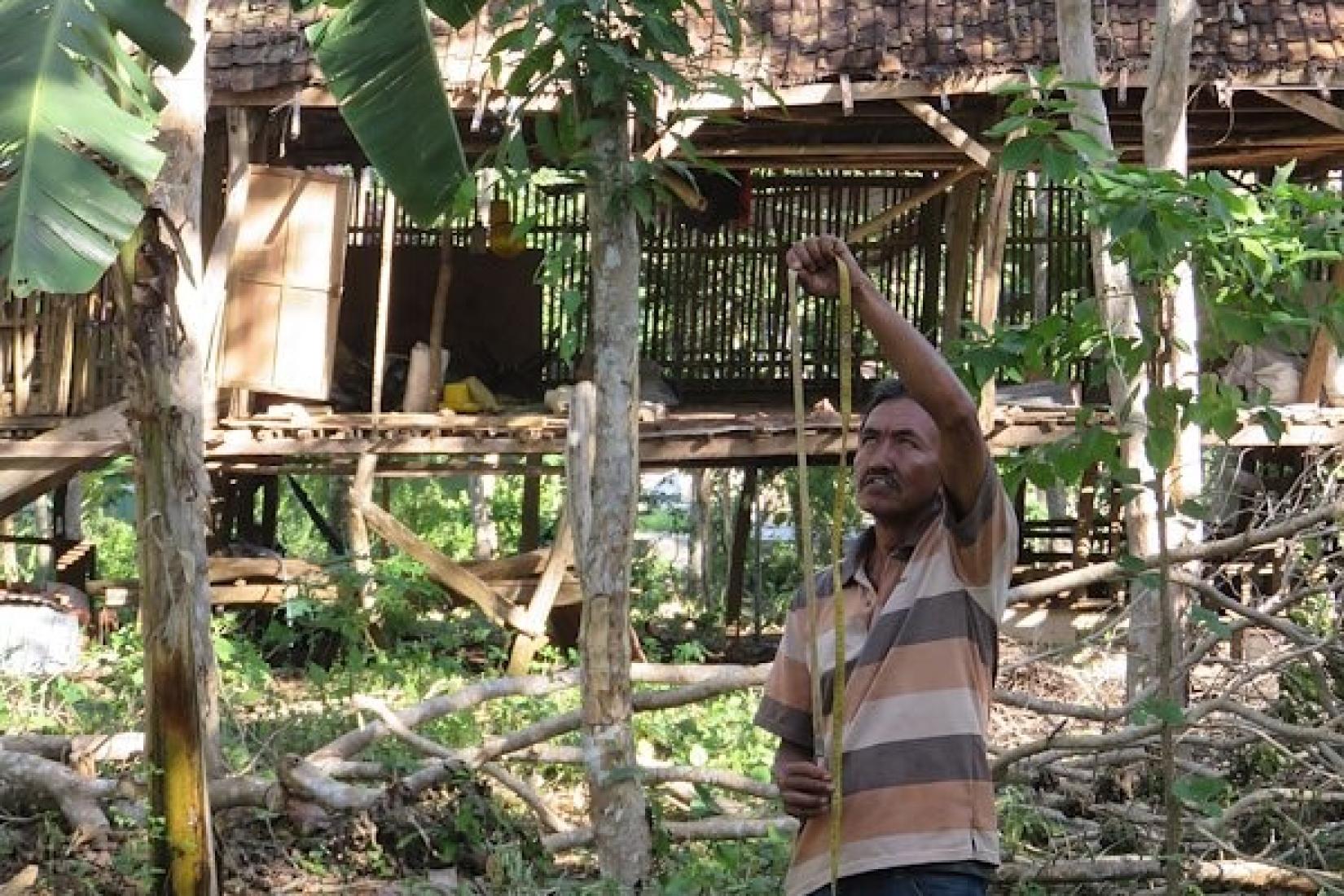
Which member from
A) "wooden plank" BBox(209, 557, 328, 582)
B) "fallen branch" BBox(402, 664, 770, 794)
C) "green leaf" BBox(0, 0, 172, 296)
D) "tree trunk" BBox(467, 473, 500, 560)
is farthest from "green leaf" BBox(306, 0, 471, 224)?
"tree trunk" BBox(467, 473, 500, 560)

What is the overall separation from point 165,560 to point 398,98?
58.1 inches

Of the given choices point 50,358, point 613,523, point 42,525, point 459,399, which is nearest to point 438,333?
point 459,399

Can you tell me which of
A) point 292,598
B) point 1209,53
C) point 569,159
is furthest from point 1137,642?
point 292,598

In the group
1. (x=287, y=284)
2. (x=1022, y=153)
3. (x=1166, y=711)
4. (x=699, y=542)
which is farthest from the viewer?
(x=699, y=542)

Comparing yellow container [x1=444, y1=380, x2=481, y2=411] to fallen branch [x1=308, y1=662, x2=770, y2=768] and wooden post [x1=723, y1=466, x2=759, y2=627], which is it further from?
fallen branch [x1=308, y1=662, x2=770, y2=768]

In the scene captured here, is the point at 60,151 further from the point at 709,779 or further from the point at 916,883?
the point at 709,779

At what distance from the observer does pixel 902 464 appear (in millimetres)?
3443

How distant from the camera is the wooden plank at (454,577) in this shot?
1148cm

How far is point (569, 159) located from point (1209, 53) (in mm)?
6460

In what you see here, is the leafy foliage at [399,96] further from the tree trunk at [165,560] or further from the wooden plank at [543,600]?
the wooden plank at [543,600]

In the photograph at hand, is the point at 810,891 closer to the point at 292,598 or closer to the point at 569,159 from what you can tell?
the point at 569,159

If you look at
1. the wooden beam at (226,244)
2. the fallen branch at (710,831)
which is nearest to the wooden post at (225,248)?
the wooden beam at (226,244)

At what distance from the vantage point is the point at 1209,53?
35.2 feet

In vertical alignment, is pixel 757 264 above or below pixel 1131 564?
above
